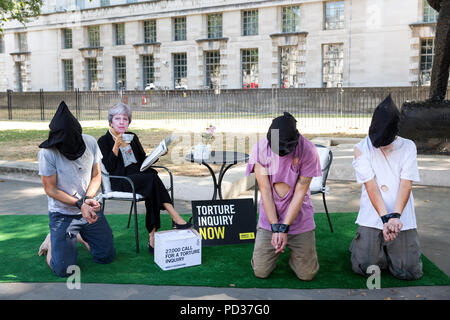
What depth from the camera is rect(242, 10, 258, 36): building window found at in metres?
36.7

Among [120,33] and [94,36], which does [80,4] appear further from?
[120,33]

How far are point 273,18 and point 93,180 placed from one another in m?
33.1

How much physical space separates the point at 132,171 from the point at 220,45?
33.8 metres

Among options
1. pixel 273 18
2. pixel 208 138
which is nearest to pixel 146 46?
pixel 273 18

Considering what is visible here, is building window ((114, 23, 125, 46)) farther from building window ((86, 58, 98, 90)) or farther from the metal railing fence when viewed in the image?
the metal railing fence

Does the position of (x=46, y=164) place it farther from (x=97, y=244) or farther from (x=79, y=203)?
(x=97, y=244)

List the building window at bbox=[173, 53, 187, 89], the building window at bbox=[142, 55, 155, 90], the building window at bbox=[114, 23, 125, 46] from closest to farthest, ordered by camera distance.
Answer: the building window at bbox=[173, 53, 187, 89] < the building window at bbox=[142, 55, 155, 90] < the building window at bbox=[114, 23, 125, 46]

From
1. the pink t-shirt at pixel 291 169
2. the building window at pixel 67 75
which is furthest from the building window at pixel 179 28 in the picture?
the pink t-shirt at pixel 291 169

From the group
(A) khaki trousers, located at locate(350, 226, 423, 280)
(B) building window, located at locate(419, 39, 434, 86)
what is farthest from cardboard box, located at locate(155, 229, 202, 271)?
(B) building window, located at locate(419, 39, 434, 86)

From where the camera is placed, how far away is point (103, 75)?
44000mm

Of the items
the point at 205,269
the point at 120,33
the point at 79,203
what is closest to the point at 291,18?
the point at 120,33

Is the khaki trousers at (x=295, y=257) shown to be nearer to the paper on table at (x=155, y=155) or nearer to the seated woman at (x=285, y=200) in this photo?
the seated woman at (x=285, y=200)

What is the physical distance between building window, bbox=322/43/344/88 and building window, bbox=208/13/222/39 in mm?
9195

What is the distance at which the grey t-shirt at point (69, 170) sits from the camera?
4.26 metres
